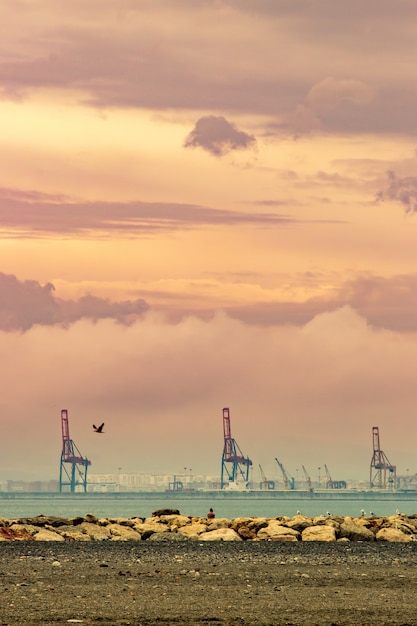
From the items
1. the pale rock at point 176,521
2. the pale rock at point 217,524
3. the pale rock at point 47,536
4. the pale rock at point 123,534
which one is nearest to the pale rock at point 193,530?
the pale rock at point 217,524

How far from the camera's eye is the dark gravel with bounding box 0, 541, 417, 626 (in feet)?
64.1

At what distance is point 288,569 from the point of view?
27188 millimetres

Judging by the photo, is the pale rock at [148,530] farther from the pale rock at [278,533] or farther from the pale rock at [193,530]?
the pale rock at [278,533]

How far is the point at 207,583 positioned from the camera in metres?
24.1

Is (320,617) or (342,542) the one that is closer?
(320,617)

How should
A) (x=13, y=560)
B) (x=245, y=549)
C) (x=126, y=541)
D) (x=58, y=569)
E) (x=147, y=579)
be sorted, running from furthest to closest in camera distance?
1. (x=126, y=541)
2. (x=245, y=549)
3. (x=13, y=560)
4. (x=58, y=569)
5. (x=147, y=579)

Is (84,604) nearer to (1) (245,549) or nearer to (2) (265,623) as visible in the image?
(2) (265,623)

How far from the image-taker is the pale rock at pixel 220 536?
36219mm

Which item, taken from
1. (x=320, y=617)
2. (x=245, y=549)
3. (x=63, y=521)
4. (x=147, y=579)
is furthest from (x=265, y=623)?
(x=63, y=521)

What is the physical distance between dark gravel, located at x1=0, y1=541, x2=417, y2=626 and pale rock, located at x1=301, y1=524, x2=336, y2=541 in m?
1.54

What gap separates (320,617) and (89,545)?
14.7 metres

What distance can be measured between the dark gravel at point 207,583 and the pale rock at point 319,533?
1.54m

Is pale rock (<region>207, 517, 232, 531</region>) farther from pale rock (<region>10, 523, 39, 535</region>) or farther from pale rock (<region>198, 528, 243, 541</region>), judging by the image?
pale rock (<region>10, 523, 39, 535</region>)

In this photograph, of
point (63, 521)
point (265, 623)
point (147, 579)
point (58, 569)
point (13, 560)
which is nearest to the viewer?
point (265, 623)
